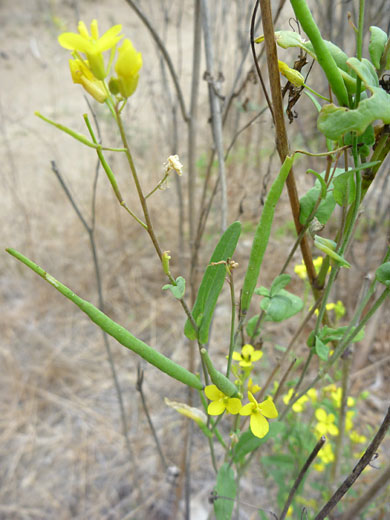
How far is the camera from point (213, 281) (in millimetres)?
461

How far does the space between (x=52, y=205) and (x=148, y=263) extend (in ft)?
4.32

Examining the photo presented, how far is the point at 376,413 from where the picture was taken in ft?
5.54

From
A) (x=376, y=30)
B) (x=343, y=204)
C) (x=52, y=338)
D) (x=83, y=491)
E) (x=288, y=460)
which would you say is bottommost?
(x=83, y=491)

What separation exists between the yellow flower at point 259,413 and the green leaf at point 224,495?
0.16 metres

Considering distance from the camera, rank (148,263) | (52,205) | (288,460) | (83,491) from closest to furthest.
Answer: (288,460)
(83,491)
(148,263)
(52,205)

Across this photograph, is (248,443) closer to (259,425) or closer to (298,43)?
(259,425)

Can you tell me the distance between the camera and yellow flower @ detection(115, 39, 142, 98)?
323 mm

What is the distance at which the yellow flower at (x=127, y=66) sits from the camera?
32 cm

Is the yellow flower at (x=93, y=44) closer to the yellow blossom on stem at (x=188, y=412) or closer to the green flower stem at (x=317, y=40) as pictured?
the green flower stem at (x=317, y=40)

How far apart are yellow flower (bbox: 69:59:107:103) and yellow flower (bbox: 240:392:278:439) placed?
0.37 m

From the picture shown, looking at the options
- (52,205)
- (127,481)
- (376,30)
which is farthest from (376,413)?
(52,205)

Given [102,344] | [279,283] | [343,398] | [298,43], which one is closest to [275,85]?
[298,43]

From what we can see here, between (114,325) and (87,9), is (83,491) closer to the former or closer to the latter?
(114,325)

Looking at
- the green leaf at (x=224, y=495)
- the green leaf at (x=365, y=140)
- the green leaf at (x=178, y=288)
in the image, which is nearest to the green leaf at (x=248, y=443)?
the green leaf at (x=224, y=495)
